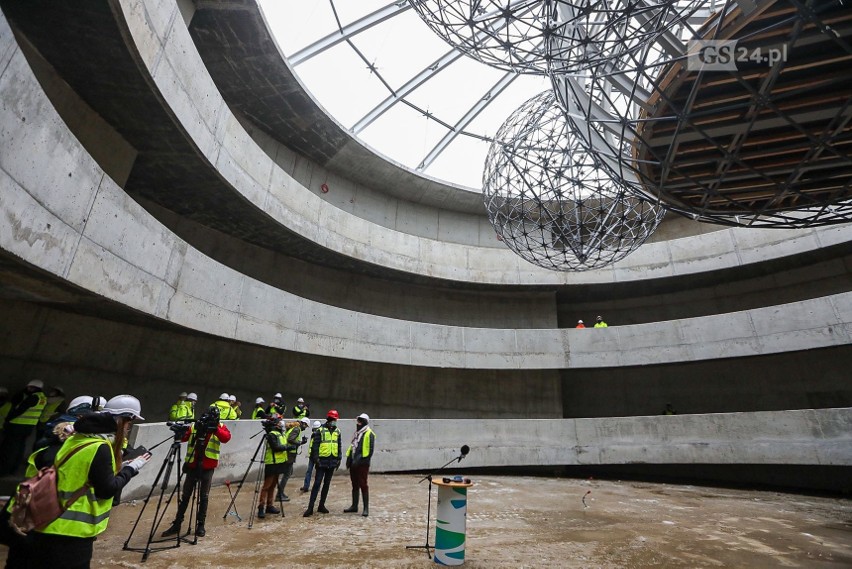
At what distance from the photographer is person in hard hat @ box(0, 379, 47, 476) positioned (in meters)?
7.45

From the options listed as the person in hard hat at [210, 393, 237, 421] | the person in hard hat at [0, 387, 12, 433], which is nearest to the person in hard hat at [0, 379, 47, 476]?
the person in hard hat at [0, 387, 12, 433]

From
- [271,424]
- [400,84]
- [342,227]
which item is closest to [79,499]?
[271,424]

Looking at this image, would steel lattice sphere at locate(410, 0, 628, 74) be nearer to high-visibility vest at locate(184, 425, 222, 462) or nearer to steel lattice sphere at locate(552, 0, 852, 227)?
steel lattice sphere at locate(552, 0, 852, 227)

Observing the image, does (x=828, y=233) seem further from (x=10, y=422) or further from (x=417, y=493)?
(x=10, y=422)

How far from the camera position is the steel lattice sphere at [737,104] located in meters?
4.79

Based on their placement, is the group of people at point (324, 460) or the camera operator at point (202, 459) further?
the group of people at point (324, 460)

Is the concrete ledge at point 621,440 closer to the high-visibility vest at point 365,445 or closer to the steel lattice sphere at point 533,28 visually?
the high-visibility vest at point 365,445

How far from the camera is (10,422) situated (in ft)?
24.6

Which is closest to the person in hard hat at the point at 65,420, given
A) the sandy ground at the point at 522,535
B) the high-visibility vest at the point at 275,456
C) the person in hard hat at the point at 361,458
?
the sandy ground at the point at 522,535

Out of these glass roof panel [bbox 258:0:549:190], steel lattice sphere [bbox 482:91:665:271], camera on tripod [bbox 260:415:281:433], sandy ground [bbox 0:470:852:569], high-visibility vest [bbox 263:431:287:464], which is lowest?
sandy ground [bbox 0:470:852:569]

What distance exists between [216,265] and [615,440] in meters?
14.0

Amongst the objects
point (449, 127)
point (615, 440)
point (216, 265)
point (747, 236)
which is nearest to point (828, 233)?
point (747, 236)

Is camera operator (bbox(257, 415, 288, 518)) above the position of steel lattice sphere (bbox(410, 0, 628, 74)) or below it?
below
